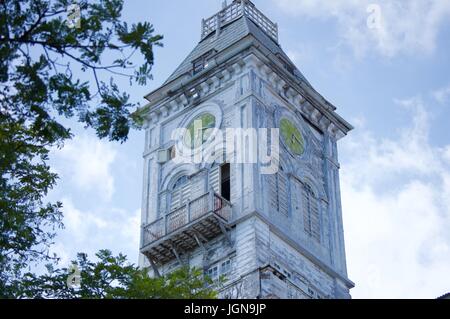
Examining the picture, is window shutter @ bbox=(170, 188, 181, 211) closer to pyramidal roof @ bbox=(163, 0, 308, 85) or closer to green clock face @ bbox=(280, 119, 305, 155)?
green clock face @ bbox=(280, 119, 305, 155)

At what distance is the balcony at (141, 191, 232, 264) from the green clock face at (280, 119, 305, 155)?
5.52m

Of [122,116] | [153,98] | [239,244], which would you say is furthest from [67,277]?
[153,98]

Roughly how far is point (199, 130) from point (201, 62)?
4442mm

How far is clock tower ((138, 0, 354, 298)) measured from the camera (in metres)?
47.1

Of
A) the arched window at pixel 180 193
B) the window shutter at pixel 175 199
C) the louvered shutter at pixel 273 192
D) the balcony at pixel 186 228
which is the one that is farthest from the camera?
the window shutter at pixel 175 199

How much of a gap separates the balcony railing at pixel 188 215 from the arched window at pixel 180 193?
128cm

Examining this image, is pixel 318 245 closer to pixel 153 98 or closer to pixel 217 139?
pixel 217 139

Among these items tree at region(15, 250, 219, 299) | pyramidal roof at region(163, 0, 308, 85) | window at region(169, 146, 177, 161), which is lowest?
tree at region(15, 250, 219, 299)

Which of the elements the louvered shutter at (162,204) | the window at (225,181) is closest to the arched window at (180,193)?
the louvered shutter at (162,204)

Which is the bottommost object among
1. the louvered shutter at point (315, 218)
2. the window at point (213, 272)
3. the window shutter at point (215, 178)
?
the window at point (213, 272)

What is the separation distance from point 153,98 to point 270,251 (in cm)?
1174

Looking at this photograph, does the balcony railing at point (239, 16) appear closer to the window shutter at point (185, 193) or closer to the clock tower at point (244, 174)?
the clock tower at point (244, 174)

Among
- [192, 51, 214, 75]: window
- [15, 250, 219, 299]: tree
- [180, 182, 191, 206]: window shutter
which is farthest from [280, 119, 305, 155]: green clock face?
[15, 250, 219, 299]: tree

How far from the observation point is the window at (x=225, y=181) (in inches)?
1941
